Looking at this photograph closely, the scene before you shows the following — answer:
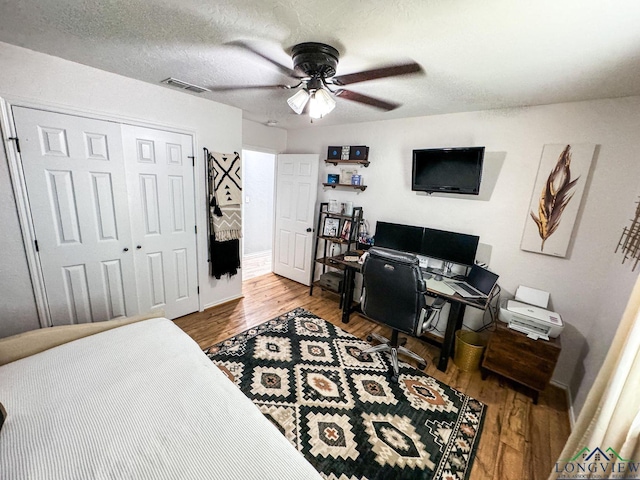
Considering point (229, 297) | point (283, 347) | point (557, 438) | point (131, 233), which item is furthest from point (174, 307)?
point (557, 438)

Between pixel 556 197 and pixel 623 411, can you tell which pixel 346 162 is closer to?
pixel 556 197

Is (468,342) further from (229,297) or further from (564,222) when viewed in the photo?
(229,297)

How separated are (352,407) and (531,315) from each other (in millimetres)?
1613

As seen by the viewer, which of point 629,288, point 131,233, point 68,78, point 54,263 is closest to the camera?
point 629,288

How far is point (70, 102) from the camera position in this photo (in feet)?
6.39

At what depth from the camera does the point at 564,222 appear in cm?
209

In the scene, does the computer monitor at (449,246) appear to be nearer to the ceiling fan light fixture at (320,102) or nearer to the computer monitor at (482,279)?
the computer monitor at (482,279)

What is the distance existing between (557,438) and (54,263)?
4.02 m

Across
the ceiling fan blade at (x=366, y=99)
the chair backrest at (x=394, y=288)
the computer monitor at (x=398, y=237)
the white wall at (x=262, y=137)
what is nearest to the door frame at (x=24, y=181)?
the white wall at (x=262, y=137)

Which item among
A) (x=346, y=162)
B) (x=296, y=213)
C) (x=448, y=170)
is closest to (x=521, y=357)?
(x=448, y=170)

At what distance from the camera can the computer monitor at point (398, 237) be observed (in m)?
2.80

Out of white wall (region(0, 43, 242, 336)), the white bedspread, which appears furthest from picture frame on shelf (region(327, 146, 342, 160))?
the white bedspread

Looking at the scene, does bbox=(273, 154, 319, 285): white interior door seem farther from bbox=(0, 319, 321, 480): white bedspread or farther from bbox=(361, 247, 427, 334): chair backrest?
bbox=(0, 319, 321, 480): white bedspread

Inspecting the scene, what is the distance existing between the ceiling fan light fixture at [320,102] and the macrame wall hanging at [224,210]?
164cm
